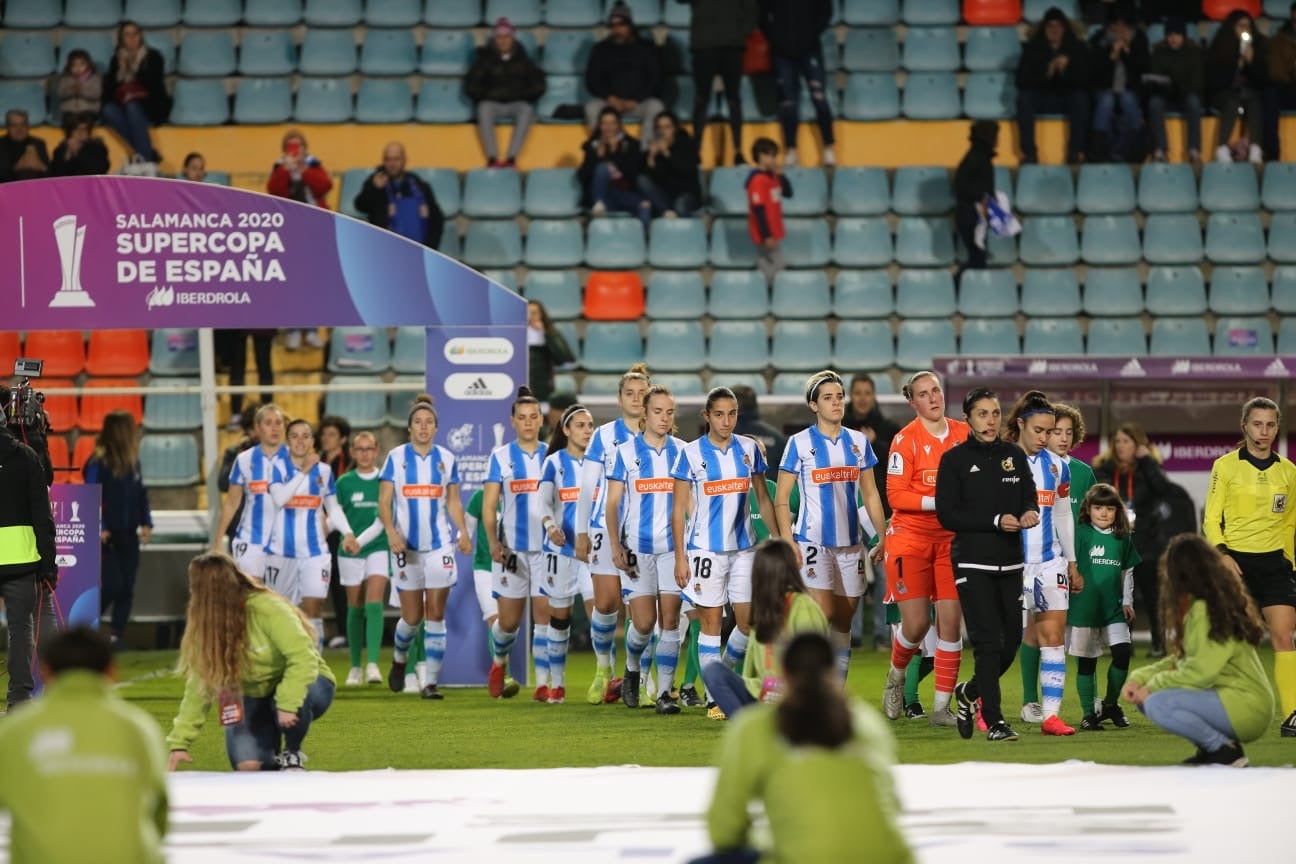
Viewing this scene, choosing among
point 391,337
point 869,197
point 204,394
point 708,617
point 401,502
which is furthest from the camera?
point 869,197

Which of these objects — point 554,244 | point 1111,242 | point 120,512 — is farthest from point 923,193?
point 120,512

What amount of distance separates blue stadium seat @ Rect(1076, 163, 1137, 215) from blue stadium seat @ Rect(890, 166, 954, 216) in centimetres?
140

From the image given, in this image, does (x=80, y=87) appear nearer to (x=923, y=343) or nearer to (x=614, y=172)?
(x=614, y=172)

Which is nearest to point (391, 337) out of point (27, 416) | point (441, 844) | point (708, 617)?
point (27, 416)

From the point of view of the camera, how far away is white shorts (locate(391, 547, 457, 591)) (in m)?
12.7

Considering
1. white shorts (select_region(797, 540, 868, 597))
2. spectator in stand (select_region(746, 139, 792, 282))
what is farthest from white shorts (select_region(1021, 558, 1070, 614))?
spectator in stand (select_region(746, 139, 792, 282))

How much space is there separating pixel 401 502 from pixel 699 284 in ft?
22.2

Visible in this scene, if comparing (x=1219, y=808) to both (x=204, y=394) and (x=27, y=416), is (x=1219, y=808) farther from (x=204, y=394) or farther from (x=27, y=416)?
(x=204, y=394)

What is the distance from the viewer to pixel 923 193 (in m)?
19.8

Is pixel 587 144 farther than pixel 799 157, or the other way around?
pixel 799 157

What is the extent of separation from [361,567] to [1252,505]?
656 centimetres

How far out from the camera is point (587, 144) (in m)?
19.1

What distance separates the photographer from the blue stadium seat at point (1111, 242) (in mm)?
19250

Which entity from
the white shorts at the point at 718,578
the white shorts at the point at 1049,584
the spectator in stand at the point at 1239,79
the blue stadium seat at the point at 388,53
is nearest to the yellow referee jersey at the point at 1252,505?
the white shorts at the point at 1049,584
